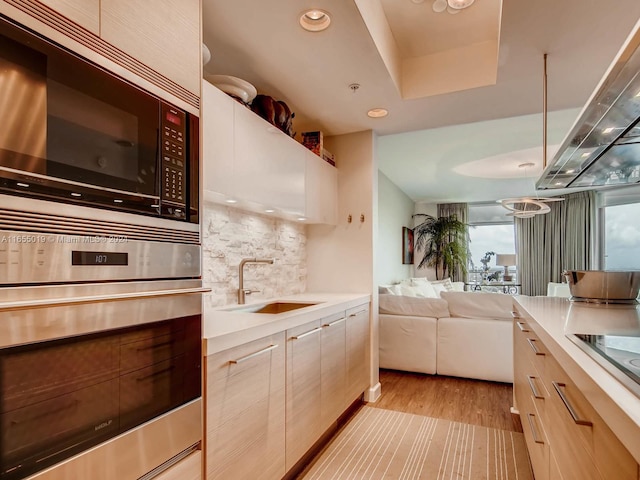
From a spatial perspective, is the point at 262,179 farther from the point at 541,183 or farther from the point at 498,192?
the point at 498,192

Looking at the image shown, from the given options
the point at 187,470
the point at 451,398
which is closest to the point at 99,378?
the point at 187,470

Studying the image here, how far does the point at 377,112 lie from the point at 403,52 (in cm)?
45

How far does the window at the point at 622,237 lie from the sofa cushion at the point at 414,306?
4.23m

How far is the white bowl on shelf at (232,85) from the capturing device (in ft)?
6.53

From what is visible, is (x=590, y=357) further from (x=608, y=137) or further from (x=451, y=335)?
(x=451, y=335)

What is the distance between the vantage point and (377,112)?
2906mm

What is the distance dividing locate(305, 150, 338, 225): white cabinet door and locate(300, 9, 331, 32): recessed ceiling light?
40.7 inches

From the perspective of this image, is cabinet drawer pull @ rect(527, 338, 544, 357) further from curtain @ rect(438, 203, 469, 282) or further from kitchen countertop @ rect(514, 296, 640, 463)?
curtain @ rect(438, 203, 469, 282)

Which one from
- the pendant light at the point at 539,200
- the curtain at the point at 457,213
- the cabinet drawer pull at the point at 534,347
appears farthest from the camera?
the curtain at the point at 457,213

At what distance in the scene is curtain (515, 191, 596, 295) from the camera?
7344 millimetres

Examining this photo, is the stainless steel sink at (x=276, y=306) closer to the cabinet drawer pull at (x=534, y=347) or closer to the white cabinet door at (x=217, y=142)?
the white cabinet door at (x=217, y=142)

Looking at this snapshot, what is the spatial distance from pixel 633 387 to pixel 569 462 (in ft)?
1.64

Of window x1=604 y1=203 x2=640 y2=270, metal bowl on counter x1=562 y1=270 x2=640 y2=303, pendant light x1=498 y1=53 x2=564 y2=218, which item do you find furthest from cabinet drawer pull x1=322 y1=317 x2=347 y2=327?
window x1=604 y1=203 x2=640 y2=270

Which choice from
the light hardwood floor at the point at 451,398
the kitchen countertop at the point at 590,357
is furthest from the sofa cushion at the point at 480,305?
the kitchen countertop at the point at 590,357
